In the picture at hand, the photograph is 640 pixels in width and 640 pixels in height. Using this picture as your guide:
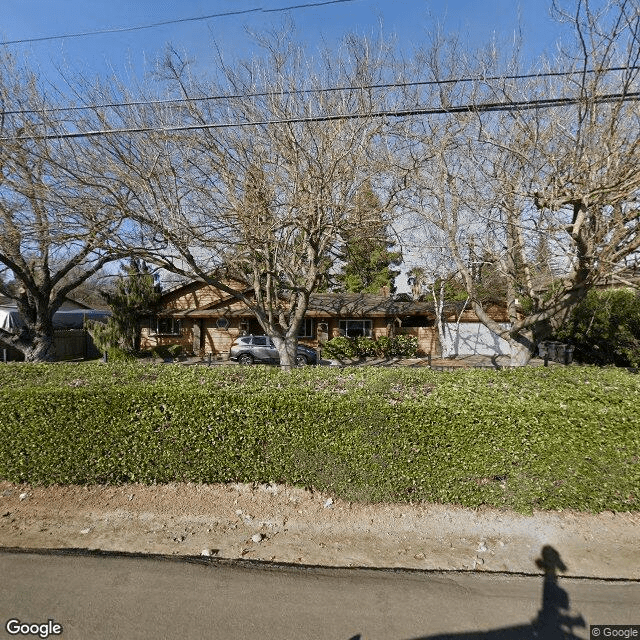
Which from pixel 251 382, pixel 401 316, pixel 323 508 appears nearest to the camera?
pixel 323 508

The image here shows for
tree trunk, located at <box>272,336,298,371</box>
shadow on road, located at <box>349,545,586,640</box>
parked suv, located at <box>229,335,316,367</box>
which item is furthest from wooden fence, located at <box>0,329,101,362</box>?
shadow on road, located at <box>349,545,586,640</box>

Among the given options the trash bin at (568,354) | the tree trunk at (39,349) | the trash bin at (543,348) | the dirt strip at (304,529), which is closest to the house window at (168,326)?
the tree trunk at (39,349)

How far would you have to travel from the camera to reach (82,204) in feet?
22.0

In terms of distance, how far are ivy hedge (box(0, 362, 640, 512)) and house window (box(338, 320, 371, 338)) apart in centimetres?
1496

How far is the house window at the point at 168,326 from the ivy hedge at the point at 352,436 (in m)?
16.0

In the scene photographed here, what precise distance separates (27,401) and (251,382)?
103 inches

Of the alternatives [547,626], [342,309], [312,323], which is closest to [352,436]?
[547,626]

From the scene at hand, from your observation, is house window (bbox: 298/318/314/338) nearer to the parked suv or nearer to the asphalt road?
the parked suv

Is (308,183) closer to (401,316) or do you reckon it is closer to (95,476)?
(95,476)

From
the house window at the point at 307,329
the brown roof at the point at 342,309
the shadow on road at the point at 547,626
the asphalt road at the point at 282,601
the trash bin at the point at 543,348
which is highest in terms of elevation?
the brown roof at the point at 342,309

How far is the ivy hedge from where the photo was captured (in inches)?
136

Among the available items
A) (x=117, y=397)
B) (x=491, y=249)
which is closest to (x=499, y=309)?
(x=491, y=249)

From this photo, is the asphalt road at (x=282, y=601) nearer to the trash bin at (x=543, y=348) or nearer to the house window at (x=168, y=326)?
the trash bin at (x=543, y=348)

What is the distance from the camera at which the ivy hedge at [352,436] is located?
3449mm
